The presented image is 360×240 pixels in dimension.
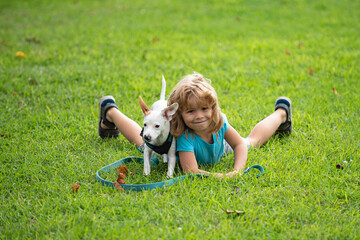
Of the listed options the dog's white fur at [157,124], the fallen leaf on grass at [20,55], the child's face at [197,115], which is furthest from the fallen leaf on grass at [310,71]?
the fallen leaf on grass at [20,55]

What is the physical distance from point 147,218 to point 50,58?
473 cm

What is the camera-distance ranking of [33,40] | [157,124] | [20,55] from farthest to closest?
[33,40] → [20,55] → [157,124]

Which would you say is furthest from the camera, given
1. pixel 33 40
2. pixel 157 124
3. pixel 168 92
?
pixel 33 40

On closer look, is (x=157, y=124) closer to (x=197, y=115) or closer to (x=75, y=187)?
(x=197, y=115)

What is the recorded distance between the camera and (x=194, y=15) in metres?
9.90

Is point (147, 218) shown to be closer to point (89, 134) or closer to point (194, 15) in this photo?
point (89, 134)

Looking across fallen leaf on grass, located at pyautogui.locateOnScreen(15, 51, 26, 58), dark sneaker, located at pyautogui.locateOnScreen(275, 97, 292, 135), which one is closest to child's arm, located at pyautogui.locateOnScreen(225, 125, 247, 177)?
dark sneaker, located at pyautogui.locateOnScreen(275, 97, 292, 135)

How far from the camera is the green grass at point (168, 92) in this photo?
112 inches

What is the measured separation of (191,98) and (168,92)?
8.02ft

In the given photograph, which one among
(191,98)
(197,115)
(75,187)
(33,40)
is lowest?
(75,187)

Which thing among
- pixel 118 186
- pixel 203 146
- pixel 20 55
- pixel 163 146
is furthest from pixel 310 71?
pixel 20 55

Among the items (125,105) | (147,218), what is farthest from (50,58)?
(147,218)

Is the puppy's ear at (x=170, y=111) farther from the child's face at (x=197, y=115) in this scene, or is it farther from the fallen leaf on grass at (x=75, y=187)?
the fallen leaf on grass at (x=75, y=187)

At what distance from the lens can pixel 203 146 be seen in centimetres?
351
